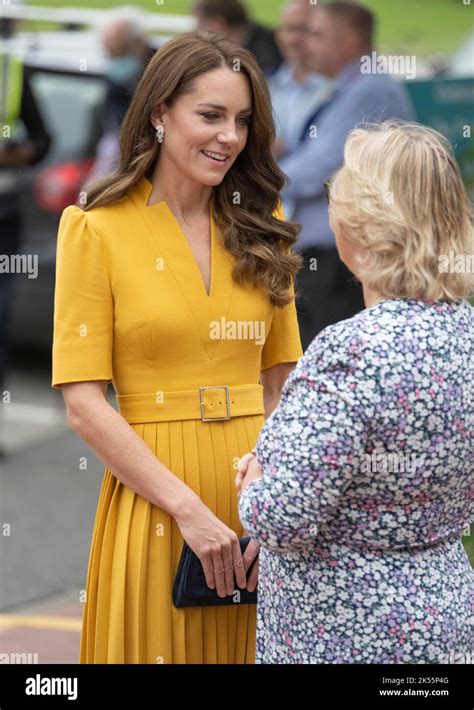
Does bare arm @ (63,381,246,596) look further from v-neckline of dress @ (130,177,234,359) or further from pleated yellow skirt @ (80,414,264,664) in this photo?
v-neckline of dress @ (130,177,234,359)

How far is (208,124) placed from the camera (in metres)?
2.94

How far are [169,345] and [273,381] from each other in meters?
0.47

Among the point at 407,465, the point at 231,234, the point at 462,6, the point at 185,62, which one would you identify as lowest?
the point at 407,465

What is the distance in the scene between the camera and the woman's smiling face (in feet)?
9.61

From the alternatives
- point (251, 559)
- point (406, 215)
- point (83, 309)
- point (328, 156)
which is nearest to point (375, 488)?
point (406, 215)

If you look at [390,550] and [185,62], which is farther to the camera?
[185,62]

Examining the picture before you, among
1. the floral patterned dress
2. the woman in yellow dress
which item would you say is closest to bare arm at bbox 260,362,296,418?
the woman in yellow dress

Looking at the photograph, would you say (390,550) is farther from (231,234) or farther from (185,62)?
(185,62)

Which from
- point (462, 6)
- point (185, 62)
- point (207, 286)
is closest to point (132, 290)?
point (207, 286)

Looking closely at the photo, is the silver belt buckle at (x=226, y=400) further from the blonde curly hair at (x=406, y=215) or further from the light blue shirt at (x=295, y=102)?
the light blue shirt at (x=295, y=102)

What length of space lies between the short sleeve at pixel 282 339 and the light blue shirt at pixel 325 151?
323 centimetres

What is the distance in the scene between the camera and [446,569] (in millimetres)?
2473

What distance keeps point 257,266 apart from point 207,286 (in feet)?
0.46

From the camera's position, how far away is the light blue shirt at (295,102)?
685cm
